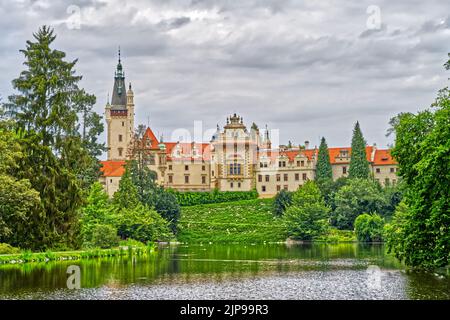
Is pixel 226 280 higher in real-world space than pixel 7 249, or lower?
lower

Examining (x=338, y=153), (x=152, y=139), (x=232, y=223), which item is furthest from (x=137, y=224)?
(x=338, y=153)

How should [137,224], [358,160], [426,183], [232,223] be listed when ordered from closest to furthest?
[426,183] → [137,224] → [232,223] → [358,160]

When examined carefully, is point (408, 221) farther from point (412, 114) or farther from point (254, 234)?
point (254, 234)

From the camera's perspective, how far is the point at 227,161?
79312 millimetres

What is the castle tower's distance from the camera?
84.7m

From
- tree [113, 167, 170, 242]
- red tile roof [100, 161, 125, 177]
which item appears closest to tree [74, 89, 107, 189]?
tree [113, 167, 170, 242]

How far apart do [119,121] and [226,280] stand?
63336 mm

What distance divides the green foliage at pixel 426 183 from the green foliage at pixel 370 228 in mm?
26629

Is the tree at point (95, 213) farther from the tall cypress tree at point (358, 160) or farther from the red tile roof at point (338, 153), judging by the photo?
the red tile roof at point (338, 153)

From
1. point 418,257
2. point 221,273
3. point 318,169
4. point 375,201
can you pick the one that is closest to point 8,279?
point 221,273

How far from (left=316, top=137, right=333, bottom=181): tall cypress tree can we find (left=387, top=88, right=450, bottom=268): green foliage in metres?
47.9

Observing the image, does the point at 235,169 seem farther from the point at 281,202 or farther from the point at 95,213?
the point at 95,213

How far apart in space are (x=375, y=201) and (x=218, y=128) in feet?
82.6

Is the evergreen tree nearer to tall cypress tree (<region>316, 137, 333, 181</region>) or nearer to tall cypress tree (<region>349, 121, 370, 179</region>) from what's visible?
tall cypress tree (<region>349, 121, 370, 179</region>)
